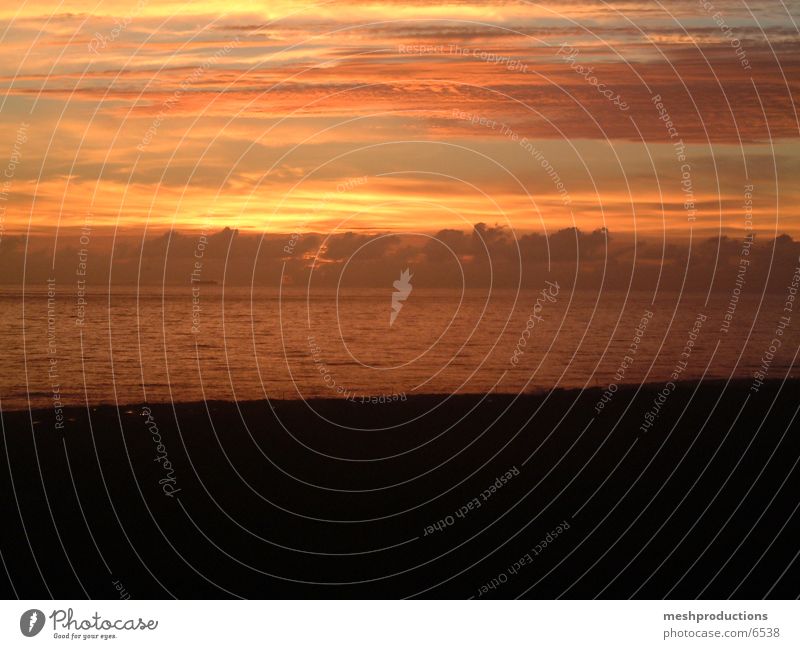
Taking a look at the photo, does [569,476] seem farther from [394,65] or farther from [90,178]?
[90,178]

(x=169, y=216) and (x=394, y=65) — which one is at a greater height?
(x=394, y=65)

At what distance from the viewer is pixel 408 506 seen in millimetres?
24625

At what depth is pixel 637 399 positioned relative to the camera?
42062mm

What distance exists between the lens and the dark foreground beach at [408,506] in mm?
20000

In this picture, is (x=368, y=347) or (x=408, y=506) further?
(x=368, y=347)

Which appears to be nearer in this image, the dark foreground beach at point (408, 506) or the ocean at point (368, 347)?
the dark foreground beach at point (408, 506)

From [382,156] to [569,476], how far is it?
580 inches

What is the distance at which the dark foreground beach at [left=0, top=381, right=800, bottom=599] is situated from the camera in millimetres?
20000

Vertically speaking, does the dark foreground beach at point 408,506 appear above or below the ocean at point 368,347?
above

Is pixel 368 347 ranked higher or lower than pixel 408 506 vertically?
lower

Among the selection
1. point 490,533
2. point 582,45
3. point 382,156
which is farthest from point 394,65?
point 382,156

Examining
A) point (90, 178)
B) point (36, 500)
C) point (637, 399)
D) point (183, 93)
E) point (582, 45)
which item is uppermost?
point (582, 45)

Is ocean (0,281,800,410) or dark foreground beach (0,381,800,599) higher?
dark foreground beach (0,381,800,599)

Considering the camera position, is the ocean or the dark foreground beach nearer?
the dark foreground beach
